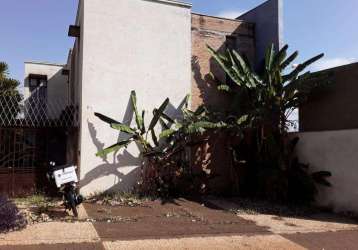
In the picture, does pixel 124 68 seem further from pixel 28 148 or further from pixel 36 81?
pixel 36 81

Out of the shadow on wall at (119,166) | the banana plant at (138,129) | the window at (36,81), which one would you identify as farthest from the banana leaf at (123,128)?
the window at (36,81)

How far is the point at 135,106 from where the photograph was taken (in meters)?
12.3

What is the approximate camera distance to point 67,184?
9.53m

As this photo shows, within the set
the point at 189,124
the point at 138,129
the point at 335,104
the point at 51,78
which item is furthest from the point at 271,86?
the point at 51,78

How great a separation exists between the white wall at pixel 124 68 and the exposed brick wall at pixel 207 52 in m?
0.48

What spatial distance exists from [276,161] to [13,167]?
25.7ft

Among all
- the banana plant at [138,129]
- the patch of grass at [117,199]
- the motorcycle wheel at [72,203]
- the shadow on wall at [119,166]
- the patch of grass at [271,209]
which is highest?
the banana plant at [138,129]

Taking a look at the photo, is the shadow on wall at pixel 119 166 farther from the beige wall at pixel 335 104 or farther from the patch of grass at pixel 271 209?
the beige wall at pixel 335 104

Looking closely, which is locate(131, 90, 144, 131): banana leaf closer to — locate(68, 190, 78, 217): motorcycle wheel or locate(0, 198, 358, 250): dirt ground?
locate(0, 198, 358, 250): dirt ground

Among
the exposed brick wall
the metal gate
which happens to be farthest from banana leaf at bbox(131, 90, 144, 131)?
the exposed brick wall

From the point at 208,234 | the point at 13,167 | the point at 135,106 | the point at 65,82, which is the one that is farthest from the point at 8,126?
the point at 65,82

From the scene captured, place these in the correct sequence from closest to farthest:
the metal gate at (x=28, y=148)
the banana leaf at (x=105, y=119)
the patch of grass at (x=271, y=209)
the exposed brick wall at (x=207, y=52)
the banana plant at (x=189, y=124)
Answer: the patch of grass at (x=271, y=209) → the metal gate at (x=28, y=148) → the banana leaf at (x=105, y=119) → the banana plant at (x=189, y=124) → the exposed brick wall at (x=207, y=52)

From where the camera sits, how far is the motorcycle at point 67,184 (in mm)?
9367

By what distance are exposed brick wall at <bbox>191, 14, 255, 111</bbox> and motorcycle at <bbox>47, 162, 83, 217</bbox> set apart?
5.49 meters
